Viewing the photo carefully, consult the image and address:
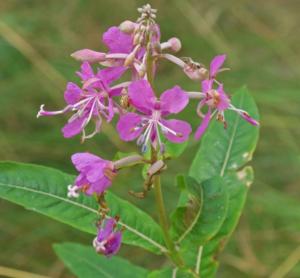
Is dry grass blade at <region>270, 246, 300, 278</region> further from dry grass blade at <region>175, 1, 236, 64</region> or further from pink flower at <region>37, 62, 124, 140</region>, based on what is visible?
pink flower at <region>37, 62, 124, 140</region>

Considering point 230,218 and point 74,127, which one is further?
point 230,218

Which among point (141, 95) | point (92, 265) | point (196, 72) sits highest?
point (196, 72)

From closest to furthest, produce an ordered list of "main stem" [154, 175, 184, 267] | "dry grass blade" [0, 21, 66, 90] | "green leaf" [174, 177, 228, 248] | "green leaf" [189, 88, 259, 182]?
1. "main stem" [154, 175, 184, 267]
2. "green leaf" [174, 177, 228, 248]
3. "green leaf" [189, 88, 259, 182]
4. "dry grass blade" [0, 21, 66, 90]

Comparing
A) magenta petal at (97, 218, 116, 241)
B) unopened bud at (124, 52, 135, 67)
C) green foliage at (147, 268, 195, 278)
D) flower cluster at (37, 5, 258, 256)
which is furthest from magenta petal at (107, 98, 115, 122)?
green foliage at (147, 268, 195, 278)

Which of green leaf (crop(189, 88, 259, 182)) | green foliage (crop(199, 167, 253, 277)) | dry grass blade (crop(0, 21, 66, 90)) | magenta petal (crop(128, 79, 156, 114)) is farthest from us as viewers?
dry grass blade (crop(0, 21, 66, 90))

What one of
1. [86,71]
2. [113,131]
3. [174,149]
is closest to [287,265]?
[113,131]

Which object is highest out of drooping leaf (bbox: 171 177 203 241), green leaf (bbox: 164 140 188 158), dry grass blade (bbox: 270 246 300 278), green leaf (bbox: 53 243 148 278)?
green leaf (bbox: 164 140 188 158)

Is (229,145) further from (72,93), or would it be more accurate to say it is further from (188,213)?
(72,93)

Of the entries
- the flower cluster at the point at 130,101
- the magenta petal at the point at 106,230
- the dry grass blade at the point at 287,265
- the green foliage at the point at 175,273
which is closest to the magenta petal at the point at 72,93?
the flower cluster at the point at 130,101

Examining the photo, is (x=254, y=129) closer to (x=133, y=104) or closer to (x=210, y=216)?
(x=210, y=216)
